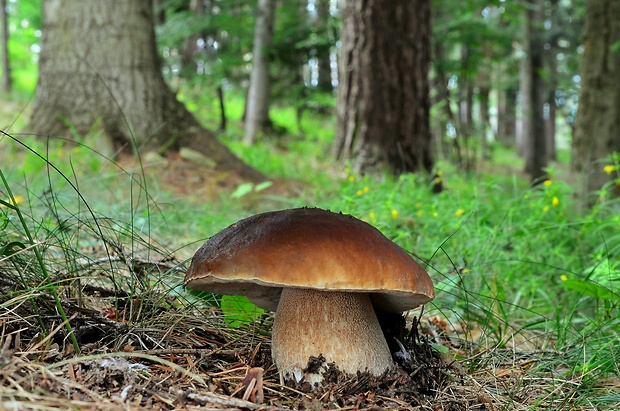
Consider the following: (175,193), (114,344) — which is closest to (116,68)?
(175,193)

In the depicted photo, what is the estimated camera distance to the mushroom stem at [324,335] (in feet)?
5.72

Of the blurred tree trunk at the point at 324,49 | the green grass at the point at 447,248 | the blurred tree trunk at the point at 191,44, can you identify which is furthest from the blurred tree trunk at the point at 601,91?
the blurred tree trunk at the point at 191,44

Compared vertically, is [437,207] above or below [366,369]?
above

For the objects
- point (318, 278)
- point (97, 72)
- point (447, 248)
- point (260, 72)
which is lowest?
point (447, 248)

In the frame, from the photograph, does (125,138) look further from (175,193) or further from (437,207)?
(437,207)

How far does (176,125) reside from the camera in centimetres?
582

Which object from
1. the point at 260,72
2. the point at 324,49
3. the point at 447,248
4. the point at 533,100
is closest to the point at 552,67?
the point at 533,100

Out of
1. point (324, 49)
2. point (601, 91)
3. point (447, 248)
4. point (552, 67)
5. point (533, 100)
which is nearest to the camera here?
point (447, 248)

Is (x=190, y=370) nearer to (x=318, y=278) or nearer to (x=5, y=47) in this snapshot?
(x=318, y=278)

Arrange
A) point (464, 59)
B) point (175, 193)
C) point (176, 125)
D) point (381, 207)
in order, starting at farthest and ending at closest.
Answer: point (464, 59) → point (176, 125) → point (175, 193) → point (381, 207)

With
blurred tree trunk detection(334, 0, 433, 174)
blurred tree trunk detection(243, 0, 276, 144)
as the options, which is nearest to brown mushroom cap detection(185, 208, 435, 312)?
blurred tree trunk detection(334, 0, 433, 174)

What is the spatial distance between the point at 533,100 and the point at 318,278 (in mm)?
13005

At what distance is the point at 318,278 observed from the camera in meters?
1.48

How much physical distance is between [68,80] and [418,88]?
361 centimetres
